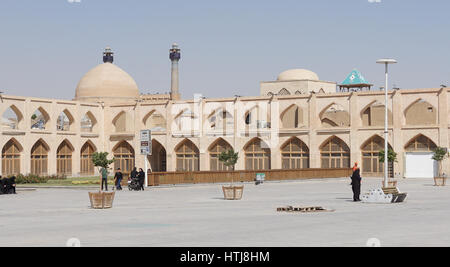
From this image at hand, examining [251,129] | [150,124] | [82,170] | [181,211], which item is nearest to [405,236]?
[181,211]

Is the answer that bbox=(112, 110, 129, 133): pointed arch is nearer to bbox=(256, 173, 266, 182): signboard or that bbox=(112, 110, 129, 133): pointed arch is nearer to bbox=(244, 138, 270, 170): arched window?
bbox=(244, 138, 270, 170): arched window

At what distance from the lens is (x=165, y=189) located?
34.9 m

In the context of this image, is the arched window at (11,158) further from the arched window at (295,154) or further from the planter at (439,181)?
the planter at (439,181)

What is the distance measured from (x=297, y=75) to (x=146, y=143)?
43.1 metres

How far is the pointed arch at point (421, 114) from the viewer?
58.6 meters

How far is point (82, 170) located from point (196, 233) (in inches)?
1971

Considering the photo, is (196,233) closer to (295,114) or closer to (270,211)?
(270,211)

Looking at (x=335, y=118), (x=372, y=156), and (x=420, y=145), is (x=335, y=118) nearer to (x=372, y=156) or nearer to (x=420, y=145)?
(x=372, y=156)

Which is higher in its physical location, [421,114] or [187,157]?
[421,114]

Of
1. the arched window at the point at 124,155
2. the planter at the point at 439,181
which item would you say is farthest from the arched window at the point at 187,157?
the planter at the point at 439,181

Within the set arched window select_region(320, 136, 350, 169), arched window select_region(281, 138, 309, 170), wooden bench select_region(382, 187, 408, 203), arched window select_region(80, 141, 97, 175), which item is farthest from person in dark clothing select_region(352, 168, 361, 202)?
arched window select_region(80, 141, 97, 175)

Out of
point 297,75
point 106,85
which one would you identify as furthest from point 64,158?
point 297,75

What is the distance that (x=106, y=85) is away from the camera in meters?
72.6
